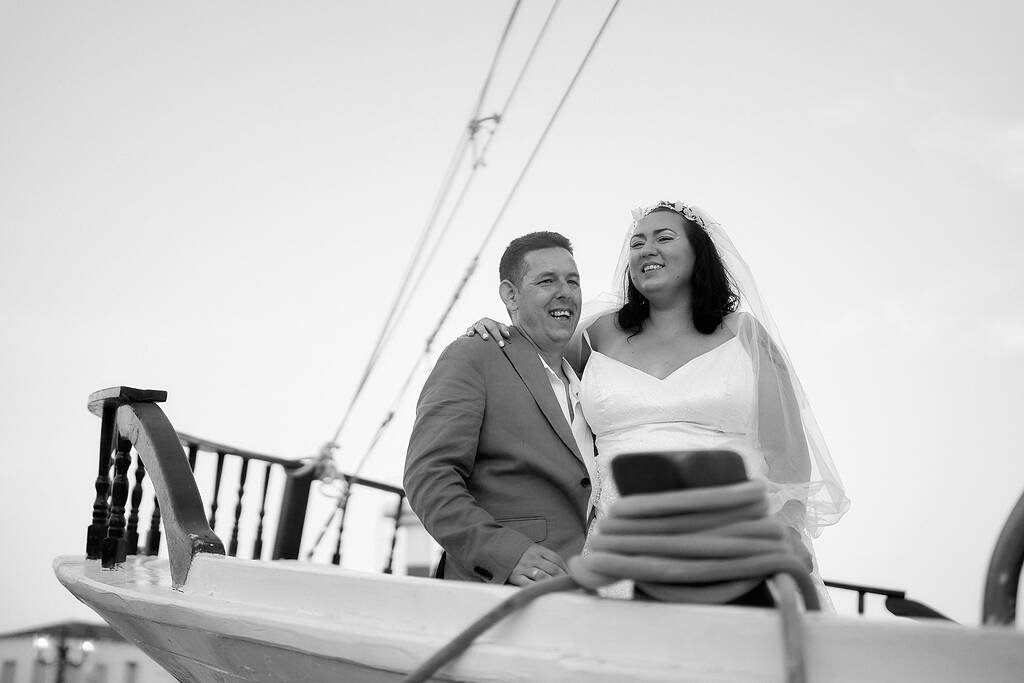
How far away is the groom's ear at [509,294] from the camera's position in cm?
257

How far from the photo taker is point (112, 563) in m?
2.66

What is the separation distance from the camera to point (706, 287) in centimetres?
256

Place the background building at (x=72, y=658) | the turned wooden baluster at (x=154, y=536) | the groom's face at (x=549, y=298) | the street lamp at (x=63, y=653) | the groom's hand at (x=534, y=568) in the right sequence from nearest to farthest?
the groom's hand at (x=534, y=568) < the groom's face at (x=549, y=298) < the turned wooden baluster at (x=154, y=536) < the background building at (x=72, y=658) < the street lamp at (x=63, y=653)

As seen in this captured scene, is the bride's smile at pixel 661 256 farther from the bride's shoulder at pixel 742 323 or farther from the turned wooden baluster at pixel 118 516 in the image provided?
the turned wooden baluster at pixel 118 516

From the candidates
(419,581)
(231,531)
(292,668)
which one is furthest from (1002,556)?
(231,531)

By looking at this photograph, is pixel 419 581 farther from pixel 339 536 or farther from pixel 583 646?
pixel 339 536

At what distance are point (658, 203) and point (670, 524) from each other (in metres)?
1.91

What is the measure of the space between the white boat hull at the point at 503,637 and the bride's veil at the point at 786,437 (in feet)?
4.20

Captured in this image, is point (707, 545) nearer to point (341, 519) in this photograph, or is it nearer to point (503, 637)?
point (503, 637)

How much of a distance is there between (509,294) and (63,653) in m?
6.74

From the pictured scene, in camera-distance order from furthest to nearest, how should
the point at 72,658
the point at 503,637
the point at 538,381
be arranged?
the point at 72,658, the point at 538,381, the point at 503,637

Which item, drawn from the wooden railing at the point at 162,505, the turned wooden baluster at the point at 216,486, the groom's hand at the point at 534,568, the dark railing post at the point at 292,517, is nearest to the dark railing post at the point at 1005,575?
the wooden railing at the point at 162,505

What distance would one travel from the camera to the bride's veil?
2303 mm

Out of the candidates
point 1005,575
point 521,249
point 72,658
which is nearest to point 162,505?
point 521,249
